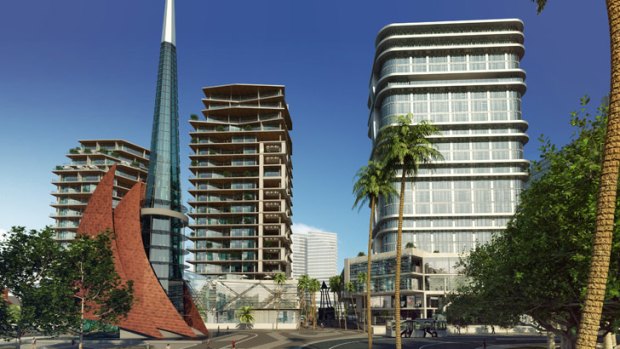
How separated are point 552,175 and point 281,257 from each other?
314 ft

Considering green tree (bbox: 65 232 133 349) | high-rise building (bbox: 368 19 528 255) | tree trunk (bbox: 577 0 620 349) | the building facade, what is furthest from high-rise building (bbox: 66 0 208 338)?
high-rise building (bbox: 368 19 528 255)

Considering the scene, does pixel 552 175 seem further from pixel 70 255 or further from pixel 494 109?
pixel 494 109

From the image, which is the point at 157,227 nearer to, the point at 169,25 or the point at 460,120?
the point at 169,25

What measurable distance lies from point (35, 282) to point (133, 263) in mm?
14564

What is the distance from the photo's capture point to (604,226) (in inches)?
523

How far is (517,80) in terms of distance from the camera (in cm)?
13938

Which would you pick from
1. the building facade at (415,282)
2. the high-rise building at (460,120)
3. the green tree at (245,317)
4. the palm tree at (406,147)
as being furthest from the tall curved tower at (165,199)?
the high-rise building at (460,120)

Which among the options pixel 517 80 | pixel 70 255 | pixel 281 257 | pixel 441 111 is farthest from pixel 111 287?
pixel 517 80

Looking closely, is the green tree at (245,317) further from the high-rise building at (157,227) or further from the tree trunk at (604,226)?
the tree trunk at (604,226)

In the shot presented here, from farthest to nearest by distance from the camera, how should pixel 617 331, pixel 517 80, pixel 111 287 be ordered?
1. pixel 517 80
2. pixel 111 287
3. pixel 617 331

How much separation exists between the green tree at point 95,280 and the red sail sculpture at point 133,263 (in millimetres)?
8177

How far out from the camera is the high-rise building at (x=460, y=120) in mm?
134750

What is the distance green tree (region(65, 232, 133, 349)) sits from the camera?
4712cm

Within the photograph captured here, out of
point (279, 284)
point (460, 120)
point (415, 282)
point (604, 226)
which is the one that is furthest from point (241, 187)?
point (604, 226)
